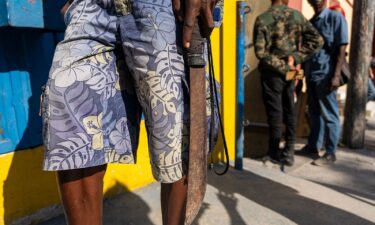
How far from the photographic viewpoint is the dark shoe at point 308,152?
4.43 m

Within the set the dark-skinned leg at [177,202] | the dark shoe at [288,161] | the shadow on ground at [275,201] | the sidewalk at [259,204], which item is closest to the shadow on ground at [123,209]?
the sidewalk at [259,204]

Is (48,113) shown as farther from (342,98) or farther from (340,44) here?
(342,98)

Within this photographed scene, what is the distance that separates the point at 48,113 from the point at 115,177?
1.18m

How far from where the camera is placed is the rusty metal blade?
1.35 metres

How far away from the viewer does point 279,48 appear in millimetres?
3785

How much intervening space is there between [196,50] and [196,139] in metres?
0.33

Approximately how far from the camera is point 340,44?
12.8 ft

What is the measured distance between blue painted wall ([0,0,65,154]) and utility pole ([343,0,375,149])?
377 centimetres

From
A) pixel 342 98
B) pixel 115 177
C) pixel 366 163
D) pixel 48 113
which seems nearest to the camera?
pixel 48 113

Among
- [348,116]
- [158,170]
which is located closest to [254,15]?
[348,116]

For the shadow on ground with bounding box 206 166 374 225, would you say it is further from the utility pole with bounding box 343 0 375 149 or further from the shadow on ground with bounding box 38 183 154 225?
the utility pole with bounding box 343 0 375 149

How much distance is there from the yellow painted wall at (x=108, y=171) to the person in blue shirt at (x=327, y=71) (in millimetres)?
1466

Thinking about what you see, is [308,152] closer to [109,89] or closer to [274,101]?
[274,101]

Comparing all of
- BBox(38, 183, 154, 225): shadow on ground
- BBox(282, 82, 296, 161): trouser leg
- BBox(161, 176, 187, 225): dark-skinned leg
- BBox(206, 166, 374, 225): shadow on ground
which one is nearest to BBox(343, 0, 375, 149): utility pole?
BBox(282, 82, 296, 161): trouser leg
